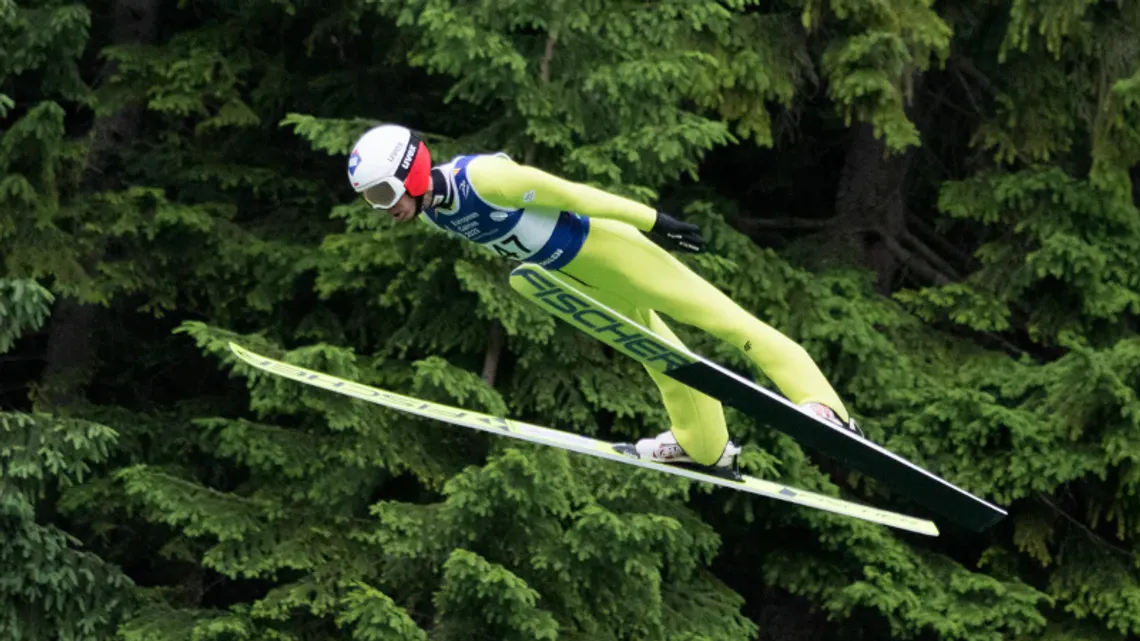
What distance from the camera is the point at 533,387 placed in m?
9.30

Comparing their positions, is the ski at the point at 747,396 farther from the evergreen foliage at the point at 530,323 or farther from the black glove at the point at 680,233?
the evergreen foliage at the point at 530,323

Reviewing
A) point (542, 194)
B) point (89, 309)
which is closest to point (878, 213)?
point (89, 309)

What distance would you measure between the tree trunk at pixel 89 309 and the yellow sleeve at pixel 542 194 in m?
5.18

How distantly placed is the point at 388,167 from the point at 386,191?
0.27 feet

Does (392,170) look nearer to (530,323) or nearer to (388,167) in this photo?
(388,167)

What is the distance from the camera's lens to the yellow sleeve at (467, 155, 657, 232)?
19.9ft

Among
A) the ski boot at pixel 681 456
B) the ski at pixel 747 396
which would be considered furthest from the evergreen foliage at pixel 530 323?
the ski at pixel 747 396

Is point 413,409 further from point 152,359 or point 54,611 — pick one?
point 152,359

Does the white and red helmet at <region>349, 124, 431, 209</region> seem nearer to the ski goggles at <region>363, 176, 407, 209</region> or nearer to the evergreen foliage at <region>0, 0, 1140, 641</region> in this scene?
the ski goggles at <region>363, 176, 407, 209</region>

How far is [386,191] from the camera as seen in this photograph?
6086mm

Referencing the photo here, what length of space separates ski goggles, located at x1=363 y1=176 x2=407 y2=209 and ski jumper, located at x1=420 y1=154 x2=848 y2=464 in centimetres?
22

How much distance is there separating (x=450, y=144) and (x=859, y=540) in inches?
122

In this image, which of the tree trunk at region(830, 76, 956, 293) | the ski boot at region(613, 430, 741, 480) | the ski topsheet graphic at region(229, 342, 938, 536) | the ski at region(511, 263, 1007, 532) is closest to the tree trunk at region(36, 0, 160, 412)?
the ski topsheet graphic at region(229, 342, 938, 536)

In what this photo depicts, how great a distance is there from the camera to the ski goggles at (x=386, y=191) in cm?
606
